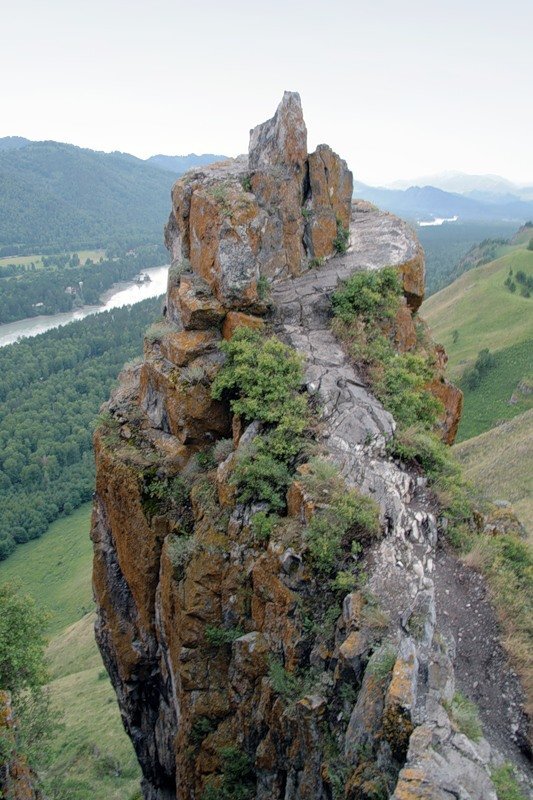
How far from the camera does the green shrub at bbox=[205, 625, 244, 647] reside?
47.3ft

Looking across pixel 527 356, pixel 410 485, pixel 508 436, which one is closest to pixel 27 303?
pixel 527 356

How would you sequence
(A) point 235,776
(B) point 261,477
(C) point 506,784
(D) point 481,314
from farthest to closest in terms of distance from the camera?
(D) point 481,314, (B) point 261,477, (A) point 235,776, (C) point 506,784

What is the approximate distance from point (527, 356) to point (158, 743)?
76979 mm

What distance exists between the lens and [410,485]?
1356 centimetres

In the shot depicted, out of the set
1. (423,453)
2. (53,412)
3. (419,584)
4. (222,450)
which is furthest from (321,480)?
(53,412)

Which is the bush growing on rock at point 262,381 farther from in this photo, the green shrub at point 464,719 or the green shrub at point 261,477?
the green shrub at point 464,719

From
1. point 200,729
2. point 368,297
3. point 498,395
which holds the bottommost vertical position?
point 498,395

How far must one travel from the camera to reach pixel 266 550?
1337 centimetres

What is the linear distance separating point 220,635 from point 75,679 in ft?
124

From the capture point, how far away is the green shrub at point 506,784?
8.34 meters

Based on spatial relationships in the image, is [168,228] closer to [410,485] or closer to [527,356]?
[410,485]

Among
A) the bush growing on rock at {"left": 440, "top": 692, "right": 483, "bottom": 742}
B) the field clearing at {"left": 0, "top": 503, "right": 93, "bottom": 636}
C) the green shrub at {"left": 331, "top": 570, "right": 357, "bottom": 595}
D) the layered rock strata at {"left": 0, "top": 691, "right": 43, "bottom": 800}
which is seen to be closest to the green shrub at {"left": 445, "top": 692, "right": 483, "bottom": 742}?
the bush growing on rock at {"left": 440, "top": 692, "right": 483, "bottom": 742}

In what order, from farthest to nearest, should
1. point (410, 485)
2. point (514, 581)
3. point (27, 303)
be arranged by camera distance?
point (27, 303) → point (410, 485) → point (514, 581)

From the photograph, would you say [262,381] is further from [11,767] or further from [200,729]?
[11,767]
